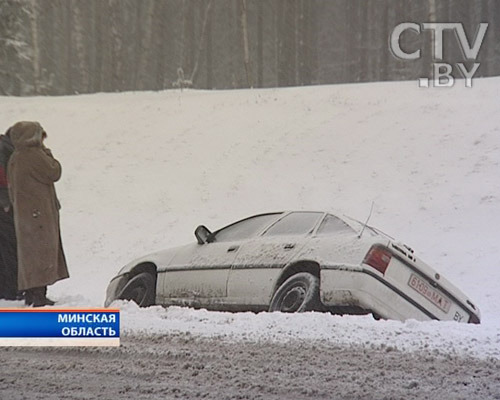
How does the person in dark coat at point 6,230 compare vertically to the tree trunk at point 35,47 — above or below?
below

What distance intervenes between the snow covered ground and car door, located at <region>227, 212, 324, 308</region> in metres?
0.07

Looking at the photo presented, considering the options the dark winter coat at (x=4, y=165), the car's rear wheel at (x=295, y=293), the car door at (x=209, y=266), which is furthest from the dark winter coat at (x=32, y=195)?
the car's rear wheel at (x=295, y=293)

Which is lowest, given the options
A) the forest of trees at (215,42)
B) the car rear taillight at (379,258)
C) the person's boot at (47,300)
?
the person's boot at (47,300)

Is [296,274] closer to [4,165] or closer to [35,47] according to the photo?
[4,165]

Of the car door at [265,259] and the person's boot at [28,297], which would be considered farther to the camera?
the person's boot at [28,297]

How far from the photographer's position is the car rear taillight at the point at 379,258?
2.99 m

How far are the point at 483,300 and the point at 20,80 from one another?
198cm

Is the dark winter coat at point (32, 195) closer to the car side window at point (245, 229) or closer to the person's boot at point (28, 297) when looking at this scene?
the person's boot at point (28, 297)

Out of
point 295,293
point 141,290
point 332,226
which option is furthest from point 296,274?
point 141,290

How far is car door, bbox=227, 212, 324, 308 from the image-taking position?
3.13 meters

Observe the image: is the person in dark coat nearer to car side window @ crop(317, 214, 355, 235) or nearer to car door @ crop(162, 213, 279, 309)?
car door @ crop(162, 213, 279, 309)

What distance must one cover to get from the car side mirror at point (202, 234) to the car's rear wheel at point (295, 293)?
1.28ft

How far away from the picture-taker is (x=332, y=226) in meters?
3.23

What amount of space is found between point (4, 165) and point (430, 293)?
5.61 feet
